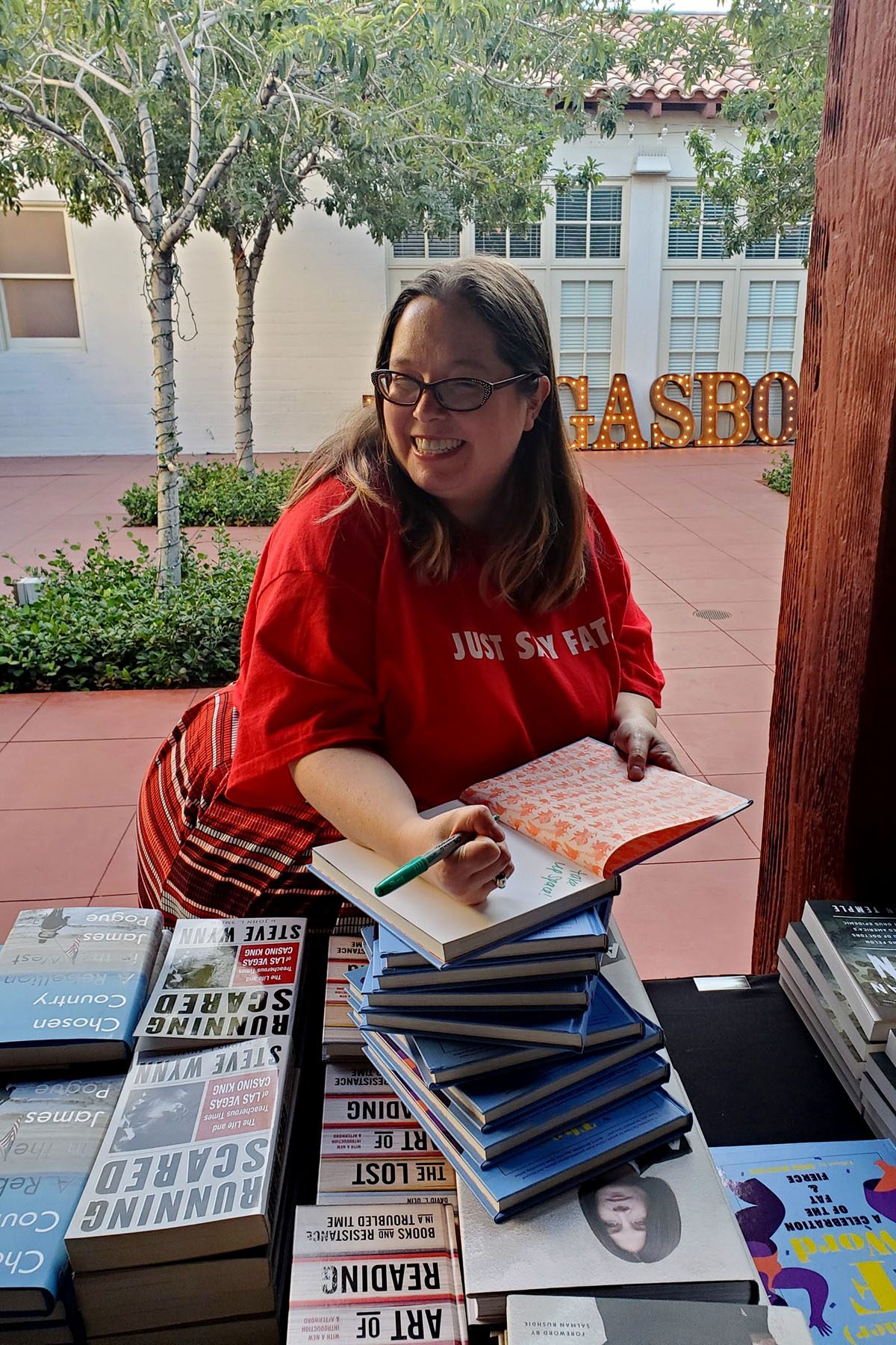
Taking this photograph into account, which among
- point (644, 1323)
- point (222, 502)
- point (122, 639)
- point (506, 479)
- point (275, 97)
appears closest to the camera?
point (644, 1323)

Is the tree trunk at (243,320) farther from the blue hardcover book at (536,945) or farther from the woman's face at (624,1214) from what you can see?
the woman's face at (624,1214)

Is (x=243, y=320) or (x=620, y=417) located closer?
(x=243, y=320)

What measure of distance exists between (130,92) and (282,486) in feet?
14.0

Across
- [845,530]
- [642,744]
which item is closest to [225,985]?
[642,744]

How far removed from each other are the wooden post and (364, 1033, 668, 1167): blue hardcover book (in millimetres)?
614

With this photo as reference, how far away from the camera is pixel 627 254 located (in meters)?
11.2

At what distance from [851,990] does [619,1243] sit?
0.47 meters

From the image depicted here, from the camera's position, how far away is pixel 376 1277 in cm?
84

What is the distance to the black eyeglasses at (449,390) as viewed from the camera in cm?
125

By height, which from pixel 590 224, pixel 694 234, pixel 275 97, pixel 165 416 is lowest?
pixel 165 416

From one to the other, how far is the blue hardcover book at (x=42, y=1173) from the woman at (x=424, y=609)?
1.27 ft

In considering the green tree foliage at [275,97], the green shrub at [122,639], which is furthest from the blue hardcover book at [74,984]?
the green shrub at [122,639]

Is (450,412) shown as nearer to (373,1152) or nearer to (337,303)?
(373,1152)

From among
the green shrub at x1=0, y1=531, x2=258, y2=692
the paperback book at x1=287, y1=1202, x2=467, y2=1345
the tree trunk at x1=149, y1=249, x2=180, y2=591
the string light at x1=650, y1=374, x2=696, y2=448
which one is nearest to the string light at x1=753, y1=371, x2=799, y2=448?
the string light at x1=650, y1=374, x2=696, y2=448
